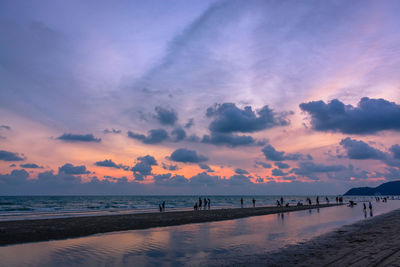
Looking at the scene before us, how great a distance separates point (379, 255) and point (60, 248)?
1812 cm

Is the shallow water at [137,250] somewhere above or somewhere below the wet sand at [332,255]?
below

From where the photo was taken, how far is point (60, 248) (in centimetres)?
1794

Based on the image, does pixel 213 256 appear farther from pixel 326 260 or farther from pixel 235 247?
pixel 326 260

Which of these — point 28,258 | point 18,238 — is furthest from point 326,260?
point 18,238

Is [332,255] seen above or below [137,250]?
above

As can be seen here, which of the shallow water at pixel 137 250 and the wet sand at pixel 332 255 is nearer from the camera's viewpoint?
the wet sand at pixel 332 255

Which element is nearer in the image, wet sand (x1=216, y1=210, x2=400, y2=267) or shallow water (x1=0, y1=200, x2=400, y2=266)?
wet sand (x1=216, y1=210, x2=400, y2=267)

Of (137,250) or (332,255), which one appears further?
(137,250)

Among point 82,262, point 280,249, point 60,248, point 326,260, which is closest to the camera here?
point 326,260

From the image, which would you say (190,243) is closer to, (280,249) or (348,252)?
(280,249)

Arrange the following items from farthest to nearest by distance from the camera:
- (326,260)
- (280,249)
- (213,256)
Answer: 1. (280,249)
2. (213,256)
3. (326,260)

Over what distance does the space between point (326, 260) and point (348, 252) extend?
7.76ft

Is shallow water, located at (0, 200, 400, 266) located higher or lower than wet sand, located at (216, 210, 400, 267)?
lower

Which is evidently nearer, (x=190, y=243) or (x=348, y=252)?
(x=348, y=252)
